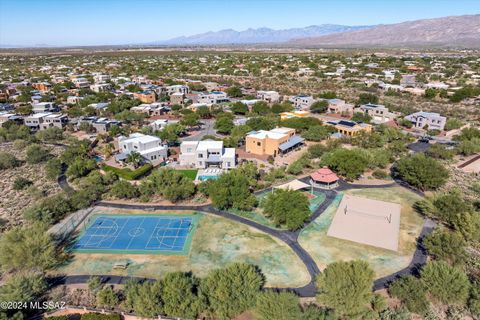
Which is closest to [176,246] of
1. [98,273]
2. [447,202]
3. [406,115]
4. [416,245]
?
[98,273]

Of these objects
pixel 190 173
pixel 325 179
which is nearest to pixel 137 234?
pixel 190 173

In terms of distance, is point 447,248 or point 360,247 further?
point 360,247

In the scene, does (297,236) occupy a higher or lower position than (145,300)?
lower

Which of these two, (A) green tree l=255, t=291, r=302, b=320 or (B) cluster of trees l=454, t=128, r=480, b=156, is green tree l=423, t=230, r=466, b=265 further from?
(B) cluster of trees l=454, t=128, r=480, b=156

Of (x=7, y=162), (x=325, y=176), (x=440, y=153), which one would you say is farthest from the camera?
(x=440, y=153)

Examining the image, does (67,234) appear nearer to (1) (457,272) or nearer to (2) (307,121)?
(1) (457,272)

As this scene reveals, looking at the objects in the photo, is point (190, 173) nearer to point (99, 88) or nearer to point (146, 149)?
point (146, 149)
